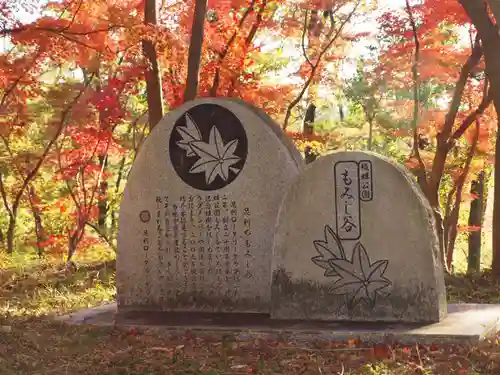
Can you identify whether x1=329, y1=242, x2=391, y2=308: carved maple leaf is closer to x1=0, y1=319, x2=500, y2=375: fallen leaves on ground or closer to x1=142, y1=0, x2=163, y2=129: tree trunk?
x1=0, y1=319, x2=500, y2=375: fallen leaves on ground

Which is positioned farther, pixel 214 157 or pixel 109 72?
pixel 109 72

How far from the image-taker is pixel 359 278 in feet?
20.6

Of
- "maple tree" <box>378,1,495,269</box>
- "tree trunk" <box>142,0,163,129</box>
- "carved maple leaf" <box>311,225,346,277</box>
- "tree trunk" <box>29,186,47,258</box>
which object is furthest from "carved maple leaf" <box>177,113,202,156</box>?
"tree trunk" <box>29,186,47,258</box>

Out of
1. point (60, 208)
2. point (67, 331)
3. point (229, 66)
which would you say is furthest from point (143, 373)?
point (60, 208)

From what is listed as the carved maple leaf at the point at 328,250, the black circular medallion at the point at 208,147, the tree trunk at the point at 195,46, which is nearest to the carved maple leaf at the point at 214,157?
the black circular medallion at the point at 208,147

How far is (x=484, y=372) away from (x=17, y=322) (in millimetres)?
4842

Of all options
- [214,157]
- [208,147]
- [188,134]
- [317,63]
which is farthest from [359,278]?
[317,63]

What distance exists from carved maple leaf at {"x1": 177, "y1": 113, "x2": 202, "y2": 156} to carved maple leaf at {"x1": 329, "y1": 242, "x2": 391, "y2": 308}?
2120 millimetres

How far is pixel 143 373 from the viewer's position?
5.04 metres

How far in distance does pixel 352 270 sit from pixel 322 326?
66 cm

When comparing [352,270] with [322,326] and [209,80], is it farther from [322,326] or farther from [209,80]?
[209,80]

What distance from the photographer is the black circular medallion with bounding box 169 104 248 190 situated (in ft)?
22.8

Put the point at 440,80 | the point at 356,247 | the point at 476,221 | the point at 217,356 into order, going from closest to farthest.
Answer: the point at 217,356 → the point at 356,247 → the point at 440,80 → the point at 476,221

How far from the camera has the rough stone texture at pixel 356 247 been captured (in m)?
6.09
